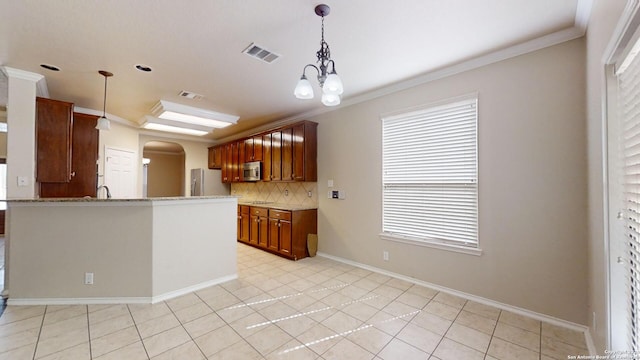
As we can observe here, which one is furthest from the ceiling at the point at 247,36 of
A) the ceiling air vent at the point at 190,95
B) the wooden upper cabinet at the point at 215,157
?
the wooden upper cabinet at the point at 215,157

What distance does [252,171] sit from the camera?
5.61 m

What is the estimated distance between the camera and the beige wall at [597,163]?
165cm

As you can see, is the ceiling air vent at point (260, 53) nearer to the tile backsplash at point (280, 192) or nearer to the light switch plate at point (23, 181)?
the tile backsplash at point (280, 192)

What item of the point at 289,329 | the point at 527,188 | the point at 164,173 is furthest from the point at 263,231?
the point at 164,173

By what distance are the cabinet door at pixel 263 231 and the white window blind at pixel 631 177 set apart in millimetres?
4385

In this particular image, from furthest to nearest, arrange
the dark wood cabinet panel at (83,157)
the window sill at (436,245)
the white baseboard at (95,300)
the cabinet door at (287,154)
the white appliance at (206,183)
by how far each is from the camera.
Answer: the white appliance at (206,183) < the cabinet door at (287,154) < the dark wood cabinet panel at (83,157) < the window sill at (436,245) < the white baseboard at (95,300)

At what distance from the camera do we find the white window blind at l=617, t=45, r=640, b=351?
4.37 ft

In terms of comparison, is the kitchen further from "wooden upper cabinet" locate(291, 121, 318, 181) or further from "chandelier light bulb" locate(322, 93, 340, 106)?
"wooden upper cabinet" locate(291, 121, 318, 181)

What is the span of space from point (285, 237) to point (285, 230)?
12cm

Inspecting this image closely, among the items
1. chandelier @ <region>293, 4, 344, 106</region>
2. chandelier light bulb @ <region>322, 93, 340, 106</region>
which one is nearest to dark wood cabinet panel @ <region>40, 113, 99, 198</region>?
chandelier @ <region>293, 4, 344, 106</region>

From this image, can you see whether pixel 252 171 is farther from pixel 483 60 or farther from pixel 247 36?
pixel 483 60

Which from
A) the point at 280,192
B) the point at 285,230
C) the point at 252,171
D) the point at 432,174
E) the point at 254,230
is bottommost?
the point at 254,230

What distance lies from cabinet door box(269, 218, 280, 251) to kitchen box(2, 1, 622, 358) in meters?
1.12

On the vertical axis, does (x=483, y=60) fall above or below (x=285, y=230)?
above
